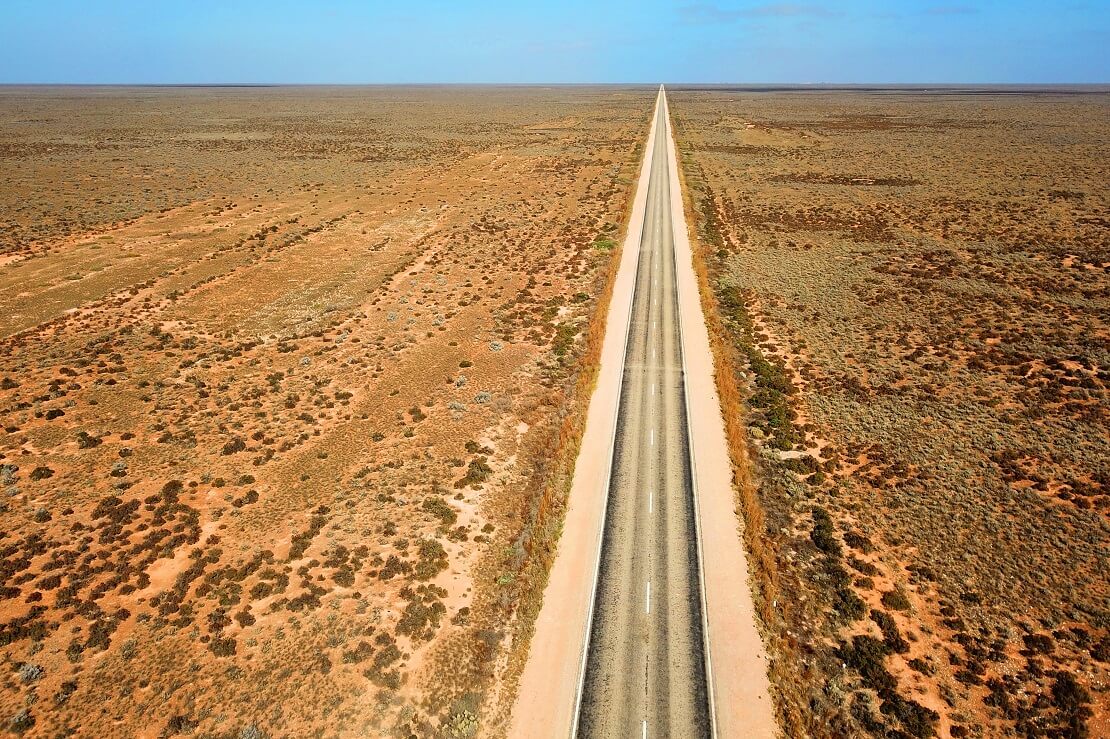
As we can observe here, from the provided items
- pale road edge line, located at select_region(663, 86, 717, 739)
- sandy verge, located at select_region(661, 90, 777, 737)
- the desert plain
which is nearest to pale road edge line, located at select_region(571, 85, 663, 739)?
the desert plain

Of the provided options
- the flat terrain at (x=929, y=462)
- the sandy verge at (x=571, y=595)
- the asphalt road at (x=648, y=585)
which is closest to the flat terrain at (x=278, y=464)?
the sandy verge at (x=571, y=595)

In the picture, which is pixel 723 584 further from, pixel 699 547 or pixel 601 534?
pixel 601 534

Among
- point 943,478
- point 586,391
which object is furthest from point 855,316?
point 586,391

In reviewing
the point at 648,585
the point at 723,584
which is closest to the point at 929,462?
the point at 723,584

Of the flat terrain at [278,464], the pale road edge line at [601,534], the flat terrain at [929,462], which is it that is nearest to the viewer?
the pale road edge line at [601,534]

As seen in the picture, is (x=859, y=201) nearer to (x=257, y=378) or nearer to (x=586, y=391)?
(x=586, y=391)

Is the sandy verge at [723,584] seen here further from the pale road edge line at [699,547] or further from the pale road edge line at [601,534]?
the pale road edge line at [601,534]
